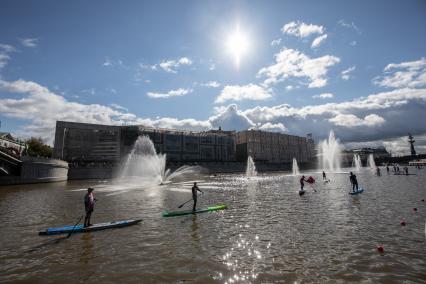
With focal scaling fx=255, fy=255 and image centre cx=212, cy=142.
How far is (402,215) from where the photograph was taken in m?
16.1

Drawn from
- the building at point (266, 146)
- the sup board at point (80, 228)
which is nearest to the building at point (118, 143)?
the building at point (266, 146)

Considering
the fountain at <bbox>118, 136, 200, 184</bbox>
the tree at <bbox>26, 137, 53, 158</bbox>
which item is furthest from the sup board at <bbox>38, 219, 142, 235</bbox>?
the tree at <bbox>26, 137, 53, 158</bbox>

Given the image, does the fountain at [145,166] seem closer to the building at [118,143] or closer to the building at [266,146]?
the building at [118,143]

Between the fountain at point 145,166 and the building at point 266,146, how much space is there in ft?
173

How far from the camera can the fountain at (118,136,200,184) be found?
297ft

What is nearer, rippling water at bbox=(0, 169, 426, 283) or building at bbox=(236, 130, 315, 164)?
rippling water at bbox=(0, 169, 426, 283)

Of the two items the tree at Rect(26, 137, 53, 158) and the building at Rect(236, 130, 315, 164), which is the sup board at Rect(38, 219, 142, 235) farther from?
the building at Rect(236, 130, 315, 164)

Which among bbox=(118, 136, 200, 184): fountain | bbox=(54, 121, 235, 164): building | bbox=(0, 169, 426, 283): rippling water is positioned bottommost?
bbox=(0, 169, 426, 283): rippling water

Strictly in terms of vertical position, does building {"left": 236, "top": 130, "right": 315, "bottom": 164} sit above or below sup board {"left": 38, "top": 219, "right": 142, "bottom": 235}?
above

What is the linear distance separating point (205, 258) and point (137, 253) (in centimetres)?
294

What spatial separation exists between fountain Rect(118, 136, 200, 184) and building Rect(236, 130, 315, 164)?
52597 millimetres

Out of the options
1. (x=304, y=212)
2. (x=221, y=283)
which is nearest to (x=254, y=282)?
(x=221, y=283)

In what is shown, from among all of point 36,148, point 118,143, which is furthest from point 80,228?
point 36,148

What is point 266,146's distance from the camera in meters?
168
